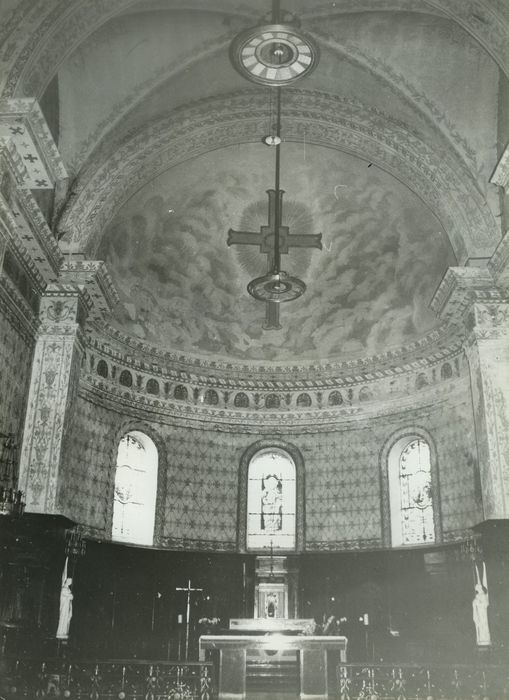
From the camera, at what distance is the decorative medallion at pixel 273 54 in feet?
47.0

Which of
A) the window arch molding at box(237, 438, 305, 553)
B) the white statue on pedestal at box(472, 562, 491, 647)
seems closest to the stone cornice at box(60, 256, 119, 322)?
the window arch molding at box(237, 438, 305, 553)

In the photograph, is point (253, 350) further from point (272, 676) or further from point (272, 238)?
point (272, 676)

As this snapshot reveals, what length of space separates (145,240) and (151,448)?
5594 mm

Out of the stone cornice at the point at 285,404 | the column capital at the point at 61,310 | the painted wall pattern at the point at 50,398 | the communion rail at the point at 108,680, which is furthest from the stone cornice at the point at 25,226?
the communion rail at the point at 108,680

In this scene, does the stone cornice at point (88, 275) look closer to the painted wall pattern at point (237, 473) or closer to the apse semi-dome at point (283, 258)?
the apse semi-dome at point (283, 258)

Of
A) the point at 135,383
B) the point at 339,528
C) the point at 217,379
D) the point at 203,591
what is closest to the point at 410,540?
the point at 339,528

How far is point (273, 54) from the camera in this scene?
1542cm

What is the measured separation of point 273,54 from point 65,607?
39.7 ft

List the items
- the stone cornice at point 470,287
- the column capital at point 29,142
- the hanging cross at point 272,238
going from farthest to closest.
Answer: the hanging cross at point 272,238, the stone cornice at point 470,287, the column capital at point 29,142

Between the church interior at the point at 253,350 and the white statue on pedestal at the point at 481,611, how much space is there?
10 cm

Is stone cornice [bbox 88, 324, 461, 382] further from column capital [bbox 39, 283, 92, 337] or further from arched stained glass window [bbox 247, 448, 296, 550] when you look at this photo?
column capital [bbox 39, 283, 92, 337]

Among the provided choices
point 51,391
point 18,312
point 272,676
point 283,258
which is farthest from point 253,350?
point 272,676

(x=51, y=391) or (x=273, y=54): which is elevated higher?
(x=273, y=54)

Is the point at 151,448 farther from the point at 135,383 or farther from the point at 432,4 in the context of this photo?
the point at 432,4
